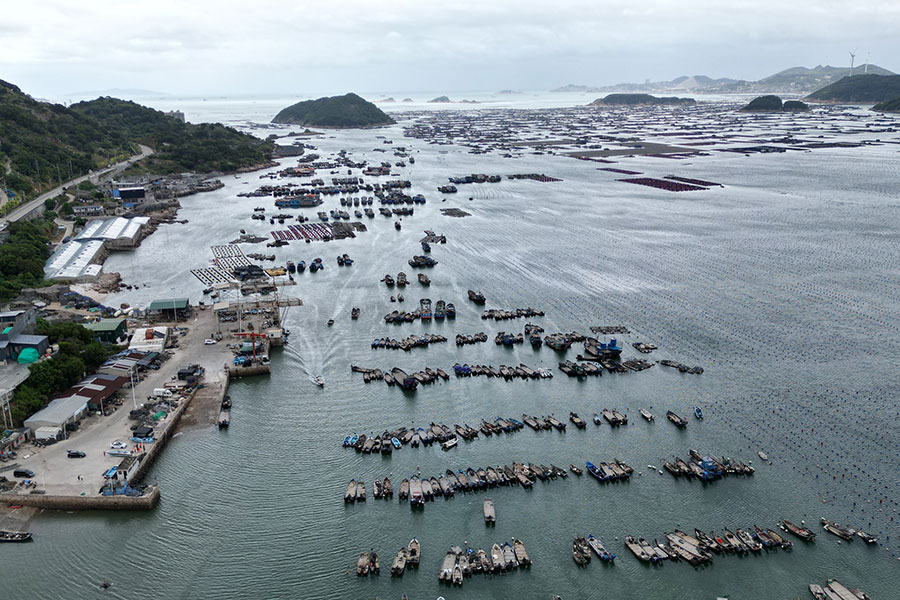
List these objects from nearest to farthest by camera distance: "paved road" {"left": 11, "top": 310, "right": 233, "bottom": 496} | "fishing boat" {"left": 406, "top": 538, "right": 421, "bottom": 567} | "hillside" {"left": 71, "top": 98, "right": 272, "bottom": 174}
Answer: "fishing boat" {"left": 406, "top": 538, "right": 421, "bottom": 567}
"paved road" {"left": 11, "top": 310, "right": 233, "bottom": 496}
"hillside" {"left": 71, "top": 98, "right": 272, "bottom": 174}

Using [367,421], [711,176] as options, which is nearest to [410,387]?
[367,421]

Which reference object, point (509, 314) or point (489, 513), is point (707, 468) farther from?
point (509, 314)

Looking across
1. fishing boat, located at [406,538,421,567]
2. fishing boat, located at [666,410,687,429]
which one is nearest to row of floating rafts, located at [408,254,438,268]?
fishing boat, located at [666,410,687,429]

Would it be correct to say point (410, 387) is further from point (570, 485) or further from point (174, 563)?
point (174, 563)

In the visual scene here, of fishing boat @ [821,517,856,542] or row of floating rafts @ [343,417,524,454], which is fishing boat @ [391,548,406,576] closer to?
row of floating rafts @ [343,417,524,454]

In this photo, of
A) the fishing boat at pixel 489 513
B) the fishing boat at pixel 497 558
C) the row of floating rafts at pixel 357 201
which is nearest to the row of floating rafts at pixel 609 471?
the fishing boat at pixel 489 513
